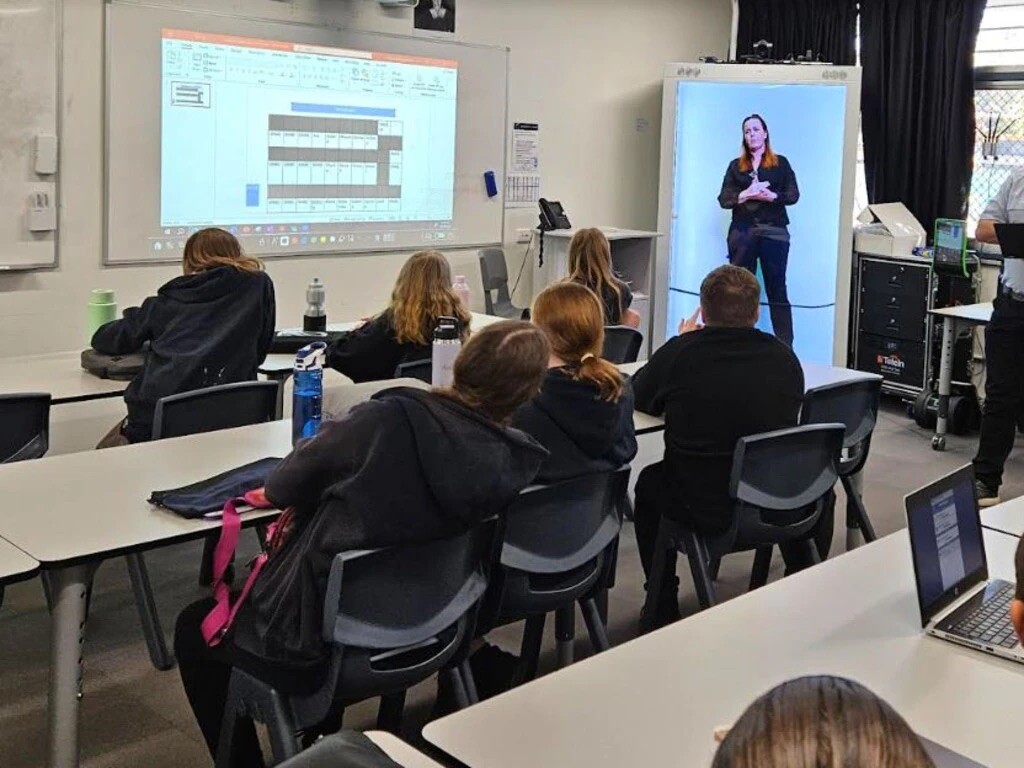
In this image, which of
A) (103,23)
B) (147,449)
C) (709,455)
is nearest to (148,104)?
(103,23)

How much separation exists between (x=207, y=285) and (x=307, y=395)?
4.04 feet

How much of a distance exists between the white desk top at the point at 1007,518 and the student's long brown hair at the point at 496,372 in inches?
43.9

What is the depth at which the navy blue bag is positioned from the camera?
2.62m

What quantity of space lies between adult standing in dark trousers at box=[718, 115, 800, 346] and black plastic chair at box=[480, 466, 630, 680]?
15.2ft

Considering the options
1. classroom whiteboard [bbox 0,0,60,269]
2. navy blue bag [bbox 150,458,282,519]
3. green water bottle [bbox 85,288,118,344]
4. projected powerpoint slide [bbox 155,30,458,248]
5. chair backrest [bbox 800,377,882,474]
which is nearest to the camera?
navy blue bag [bbox 150,458,282,519]

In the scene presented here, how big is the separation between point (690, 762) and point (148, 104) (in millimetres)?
4585

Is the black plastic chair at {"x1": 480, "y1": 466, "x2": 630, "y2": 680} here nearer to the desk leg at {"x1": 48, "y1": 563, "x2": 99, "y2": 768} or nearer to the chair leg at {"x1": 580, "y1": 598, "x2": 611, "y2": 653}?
the chair leg at {"x1": 580, "y1": 598, "x2": 611, "y2": 653}

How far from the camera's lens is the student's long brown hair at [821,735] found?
0.83 metres

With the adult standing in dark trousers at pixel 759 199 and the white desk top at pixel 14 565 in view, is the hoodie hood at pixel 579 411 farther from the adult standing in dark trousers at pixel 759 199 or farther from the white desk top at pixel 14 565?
the adult standing in dark trousers at pixel 759 199

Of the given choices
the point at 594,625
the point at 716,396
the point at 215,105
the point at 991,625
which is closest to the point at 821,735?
the point at 991,625

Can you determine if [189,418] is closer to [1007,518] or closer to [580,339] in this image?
[580,339]

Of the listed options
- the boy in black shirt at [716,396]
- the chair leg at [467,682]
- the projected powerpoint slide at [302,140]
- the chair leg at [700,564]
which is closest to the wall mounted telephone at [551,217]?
the projected powerpoint slide at [302,140]

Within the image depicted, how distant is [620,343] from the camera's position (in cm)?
502

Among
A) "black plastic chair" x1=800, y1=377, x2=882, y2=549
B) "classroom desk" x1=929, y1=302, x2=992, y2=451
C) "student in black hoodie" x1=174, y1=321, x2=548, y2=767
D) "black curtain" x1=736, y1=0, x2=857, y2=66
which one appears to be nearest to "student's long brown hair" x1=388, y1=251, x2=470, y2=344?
"black plastic chair" x1=800, y1=377, x2=882, y2=549
